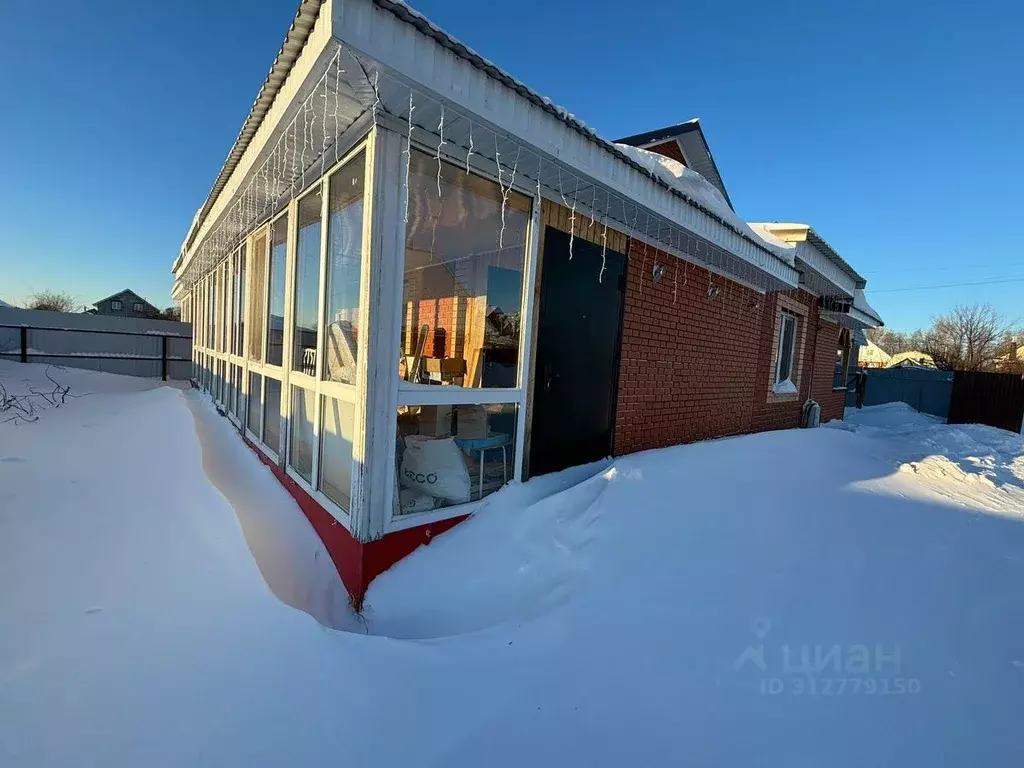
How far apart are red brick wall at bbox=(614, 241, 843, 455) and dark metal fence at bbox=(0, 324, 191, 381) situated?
13.5 m

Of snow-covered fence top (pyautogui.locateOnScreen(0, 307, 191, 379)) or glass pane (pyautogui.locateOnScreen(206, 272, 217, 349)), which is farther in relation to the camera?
snow-covered fence top (pyautogui.locateOnScreen(0, 307, 191, 379))

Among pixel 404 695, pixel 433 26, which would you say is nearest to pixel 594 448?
pixel 404 695

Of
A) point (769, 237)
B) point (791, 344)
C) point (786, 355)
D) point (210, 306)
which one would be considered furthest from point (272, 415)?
point (791, 344)

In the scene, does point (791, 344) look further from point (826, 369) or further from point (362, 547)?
point (362, 547)

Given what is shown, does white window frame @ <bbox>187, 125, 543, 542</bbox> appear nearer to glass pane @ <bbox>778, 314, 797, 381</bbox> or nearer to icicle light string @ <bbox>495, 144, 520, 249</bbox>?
icicle light string @ <bbox>495, 144, 520, 249</bbox>

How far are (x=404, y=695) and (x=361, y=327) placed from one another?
1788 millimetres

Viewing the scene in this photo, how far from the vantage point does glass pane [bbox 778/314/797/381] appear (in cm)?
762

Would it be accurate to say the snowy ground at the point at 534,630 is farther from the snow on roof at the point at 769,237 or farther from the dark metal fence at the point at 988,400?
the dark metal fence at the point at 988,400

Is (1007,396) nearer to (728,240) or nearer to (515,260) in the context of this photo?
(728,240)

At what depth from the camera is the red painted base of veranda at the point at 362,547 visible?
2.56m

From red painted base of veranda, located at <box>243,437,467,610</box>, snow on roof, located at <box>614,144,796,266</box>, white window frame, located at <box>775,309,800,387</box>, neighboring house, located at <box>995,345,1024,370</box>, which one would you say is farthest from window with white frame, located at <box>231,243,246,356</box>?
neighboring house, located at <box>995,345,1024,370</box>

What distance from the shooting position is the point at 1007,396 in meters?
12.4

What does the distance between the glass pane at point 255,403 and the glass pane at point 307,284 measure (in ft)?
4.55

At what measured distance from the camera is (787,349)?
7.86 m
